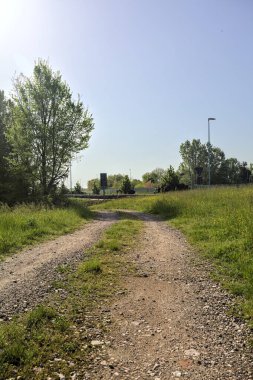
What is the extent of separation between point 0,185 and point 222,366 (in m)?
25.5

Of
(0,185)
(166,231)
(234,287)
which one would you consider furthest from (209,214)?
(0,185)

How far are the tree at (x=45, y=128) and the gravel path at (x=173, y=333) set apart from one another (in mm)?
20148

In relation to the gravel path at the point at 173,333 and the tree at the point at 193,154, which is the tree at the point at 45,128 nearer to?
the gravel path at the point at 173,333

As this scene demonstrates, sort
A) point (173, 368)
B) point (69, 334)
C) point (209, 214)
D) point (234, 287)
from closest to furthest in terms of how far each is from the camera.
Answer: point (173, 368) → point (69, 334) → point (234, 287) → point (209, 214)

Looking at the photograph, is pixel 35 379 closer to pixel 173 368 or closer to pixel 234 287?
Answer: pixel 173 368

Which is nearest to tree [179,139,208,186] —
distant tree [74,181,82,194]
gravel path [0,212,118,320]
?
distant tree [74,181,82,194]

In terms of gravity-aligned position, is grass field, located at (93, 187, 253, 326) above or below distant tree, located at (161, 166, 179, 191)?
below

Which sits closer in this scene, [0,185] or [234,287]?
[234,287]

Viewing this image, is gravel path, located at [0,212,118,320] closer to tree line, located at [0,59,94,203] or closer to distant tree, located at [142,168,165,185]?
tree line, located at [0,59,94,203]

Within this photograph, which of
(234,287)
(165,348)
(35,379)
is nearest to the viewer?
(35,379)

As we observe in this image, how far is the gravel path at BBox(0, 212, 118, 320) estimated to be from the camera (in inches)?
208

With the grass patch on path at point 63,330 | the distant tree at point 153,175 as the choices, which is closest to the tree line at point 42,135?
the grass patch on path at point 63,330

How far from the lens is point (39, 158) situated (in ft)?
85.4

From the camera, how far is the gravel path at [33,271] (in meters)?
5.29
